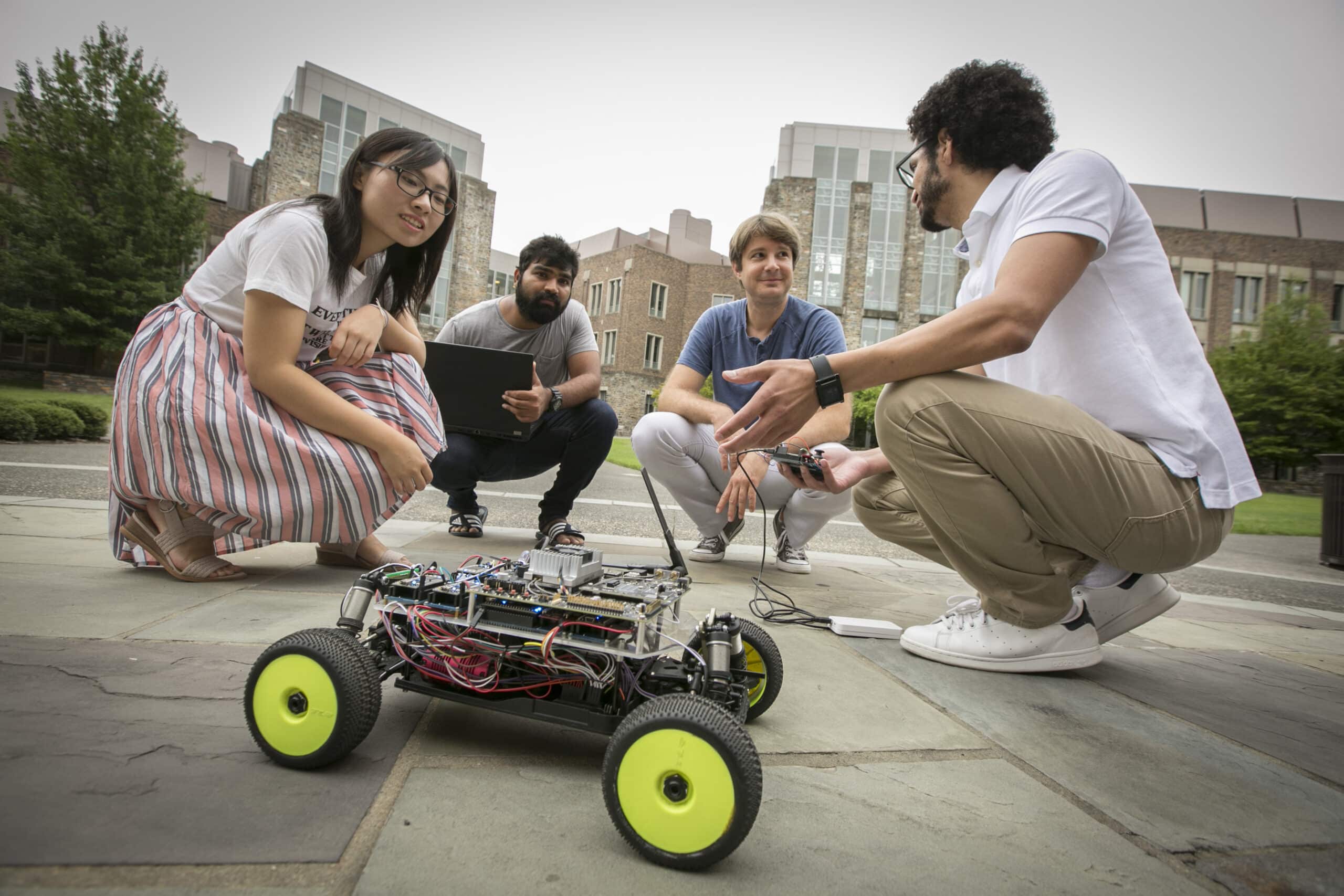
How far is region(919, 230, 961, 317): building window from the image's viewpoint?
28.6 m

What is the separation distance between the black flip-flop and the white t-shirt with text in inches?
53.7

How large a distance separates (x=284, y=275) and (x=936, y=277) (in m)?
30.4

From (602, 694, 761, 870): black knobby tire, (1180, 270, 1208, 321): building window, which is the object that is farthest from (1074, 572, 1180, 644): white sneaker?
(1180, 270, 1208, 321): building window

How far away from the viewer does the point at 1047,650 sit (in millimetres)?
1730

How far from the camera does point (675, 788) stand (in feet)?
2.60

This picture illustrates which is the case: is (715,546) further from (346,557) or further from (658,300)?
(658,300)

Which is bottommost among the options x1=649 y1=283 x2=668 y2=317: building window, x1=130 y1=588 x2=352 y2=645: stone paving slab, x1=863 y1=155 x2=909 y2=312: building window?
x1=130 y1=588 x2=352 y2=645: stone paving slab

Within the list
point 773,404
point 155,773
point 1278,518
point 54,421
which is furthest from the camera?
point 1278,518

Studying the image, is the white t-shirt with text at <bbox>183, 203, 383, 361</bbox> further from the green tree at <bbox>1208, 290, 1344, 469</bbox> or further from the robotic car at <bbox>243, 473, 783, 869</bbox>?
the green tree at <bbox>1208, 290, 1344, 469</bbox>

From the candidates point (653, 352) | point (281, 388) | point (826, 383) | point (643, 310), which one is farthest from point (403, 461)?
point (653, 352)

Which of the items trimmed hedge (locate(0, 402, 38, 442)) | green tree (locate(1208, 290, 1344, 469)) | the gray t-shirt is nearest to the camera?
the gray t-shirt

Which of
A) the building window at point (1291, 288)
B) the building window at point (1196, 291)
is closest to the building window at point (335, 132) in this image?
the building window at point (1196, 291)

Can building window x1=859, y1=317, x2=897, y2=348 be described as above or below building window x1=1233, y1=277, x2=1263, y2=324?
below

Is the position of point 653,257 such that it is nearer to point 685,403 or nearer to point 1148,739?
point 685,403
